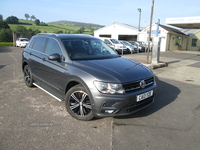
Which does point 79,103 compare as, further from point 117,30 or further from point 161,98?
point 117,30

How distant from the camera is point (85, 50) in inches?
168

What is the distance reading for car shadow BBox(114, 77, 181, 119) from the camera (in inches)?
155

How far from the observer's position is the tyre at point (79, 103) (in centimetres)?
335

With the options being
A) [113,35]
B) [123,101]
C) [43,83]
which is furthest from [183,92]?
[113,35]

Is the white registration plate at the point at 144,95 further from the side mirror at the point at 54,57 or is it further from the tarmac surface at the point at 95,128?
the side mirror at the point at 54,57

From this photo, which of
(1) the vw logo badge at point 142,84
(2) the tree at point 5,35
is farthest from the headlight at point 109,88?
(2) the tree at point 5,35

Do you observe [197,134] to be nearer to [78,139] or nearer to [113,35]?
[78,139]

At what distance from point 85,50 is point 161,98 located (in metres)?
2.64

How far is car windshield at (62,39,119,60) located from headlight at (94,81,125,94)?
1.14 meters

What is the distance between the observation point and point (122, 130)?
10.6 ft

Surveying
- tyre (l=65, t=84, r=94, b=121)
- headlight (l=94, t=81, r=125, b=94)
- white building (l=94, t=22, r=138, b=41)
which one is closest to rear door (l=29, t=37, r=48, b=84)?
tyre (l=65, t=84, r=94, b=121)

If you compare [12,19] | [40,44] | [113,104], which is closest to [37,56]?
[40,44]

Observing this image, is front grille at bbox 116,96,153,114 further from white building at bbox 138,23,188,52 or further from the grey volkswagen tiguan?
white building at bbox 138,23,188,52

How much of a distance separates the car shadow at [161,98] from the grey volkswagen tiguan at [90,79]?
40cm
